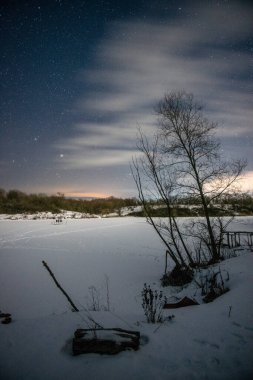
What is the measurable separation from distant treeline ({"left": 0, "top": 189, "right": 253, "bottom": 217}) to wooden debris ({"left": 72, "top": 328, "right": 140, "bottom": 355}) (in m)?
7.47

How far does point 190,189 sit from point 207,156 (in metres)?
1.90

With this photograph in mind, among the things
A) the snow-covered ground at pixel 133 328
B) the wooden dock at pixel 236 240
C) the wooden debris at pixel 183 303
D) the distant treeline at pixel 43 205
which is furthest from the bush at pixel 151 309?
the distant treeline at pixel 43 205

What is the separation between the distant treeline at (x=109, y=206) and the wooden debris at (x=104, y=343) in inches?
294

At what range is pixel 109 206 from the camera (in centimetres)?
7262

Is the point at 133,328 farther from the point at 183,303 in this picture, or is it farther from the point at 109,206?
the point at 109,206

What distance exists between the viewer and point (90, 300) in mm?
7789

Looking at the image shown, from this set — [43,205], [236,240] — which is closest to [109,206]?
[43,205]

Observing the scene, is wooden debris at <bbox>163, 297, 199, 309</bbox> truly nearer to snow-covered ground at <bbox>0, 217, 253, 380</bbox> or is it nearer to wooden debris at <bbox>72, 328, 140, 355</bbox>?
snow-covered ground at <bbox>0, 217, 253, 380</bbox>

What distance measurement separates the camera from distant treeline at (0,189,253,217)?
1120cm

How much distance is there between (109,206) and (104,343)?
6929 cm

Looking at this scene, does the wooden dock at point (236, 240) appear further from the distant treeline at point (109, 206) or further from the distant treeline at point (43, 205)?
the distant treeline at point (43, 205)

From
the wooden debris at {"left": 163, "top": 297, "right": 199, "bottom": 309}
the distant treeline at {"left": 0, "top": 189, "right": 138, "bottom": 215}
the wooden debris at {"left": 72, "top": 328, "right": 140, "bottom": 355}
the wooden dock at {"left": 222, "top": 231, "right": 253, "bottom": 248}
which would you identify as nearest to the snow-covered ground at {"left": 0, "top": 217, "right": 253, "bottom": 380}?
the wooden debris at {"left": 72, "top": 328, "right": 140, "bottom": 355}

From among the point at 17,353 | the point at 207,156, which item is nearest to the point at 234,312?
the point at 17,353

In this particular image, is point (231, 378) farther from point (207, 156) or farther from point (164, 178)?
point (207, 156)
